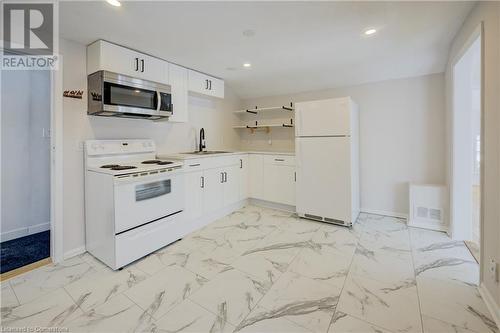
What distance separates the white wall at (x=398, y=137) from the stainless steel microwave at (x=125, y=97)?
9.06 ft

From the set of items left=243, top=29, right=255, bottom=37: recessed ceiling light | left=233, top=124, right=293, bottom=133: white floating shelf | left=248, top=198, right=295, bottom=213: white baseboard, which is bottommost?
left=248, top=198, right=295, bottom=213: white baseboard

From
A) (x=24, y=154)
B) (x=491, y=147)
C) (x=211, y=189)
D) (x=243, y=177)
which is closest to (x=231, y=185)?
(x=243, y=177)

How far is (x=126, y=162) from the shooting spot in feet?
9.41

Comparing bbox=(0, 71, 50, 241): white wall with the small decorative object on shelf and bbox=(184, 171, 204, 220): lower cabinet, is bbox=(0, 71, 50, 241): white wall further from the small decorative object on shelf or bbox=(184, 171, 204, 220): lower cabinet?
bbox=(184, 171, 204, 220): lower cabinet

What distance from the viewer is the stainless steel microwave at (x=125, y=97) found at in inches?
95.6

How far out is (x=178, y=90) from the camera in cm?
328

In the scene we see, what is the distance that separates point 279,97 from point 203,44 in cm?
220

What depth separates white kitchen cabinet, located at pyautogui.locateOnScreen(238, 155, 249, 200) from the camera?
4102 millimetres

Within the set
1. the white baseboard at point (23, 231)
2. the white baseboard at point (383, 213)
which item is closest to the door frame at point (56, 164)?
the white baseboard at point (23, 231)

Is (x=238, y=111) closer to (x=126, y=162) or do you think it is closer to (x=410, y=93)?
(x=126, y=162)

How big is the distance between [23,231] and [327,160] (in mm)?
4122

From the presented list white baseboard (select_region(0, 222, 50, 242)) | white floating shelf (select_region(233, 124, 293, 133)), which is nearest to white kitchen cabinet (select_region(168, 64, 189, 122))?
white floating shelf (select_region(233, 124, 293, 133))

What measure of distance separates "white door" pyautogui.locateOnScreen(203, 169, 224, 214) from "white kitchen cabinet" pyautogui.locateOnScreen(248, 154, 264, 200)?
0.76 metres

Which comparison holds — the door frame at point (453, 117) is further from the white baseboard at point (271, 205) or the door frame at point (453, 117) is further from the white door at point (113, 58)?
the white door at point (113, 58)
